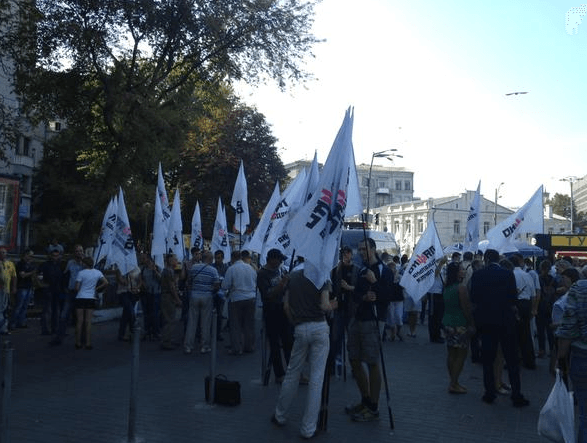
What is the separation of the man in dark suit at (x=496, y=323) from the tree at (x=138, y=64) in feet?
49.2

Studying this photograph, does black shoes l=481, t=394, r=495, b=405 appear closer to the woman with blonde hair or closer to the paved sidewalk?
the paved sidewalk

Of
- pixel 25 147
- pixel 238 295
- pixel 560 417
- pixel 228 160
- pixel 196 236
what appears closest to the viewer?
pixel 560 417

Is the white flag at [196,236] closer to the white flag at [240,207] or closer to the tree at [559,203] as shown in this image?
the white flag at [240,207]

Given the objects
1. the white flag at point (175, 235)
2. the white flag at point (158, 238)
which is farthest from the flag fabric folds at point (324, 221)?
the white flag at point (175, 235)

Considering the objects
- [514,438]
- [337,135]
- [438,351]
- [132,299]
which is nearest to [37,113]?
[132,299]

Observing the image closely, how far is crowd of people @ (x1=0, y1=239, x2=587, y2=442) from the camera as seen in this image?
6801 millimetres

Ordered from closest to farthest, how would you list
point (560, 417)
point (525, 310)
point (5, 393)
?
point (5, 393) < point (560, 417) < point (525, 310)

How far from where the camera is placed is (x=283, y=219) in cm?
1171

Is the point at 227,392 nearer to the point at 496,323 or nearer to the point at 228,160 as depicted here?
the point at 496,323

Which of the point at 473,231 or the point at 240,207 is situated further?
the point at 473,231

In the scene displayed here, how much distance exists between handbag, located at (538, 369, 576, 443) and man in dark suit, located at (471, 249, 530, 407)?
9.64ft

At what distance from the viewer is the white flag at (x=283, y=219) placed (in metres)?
11.4

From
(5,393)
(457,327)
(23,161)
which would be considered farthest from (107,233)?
(23,161)

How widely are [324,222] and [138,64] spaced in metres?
18.0
